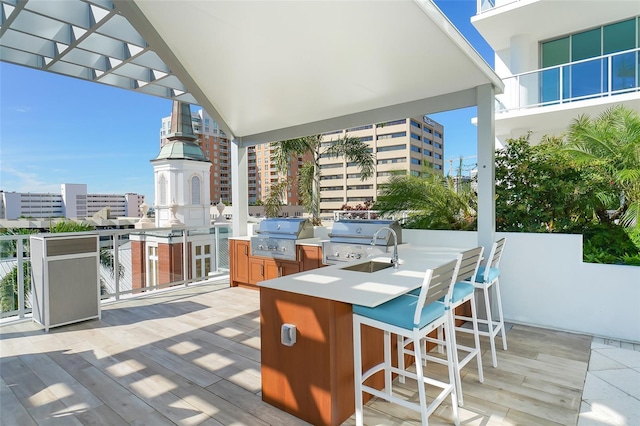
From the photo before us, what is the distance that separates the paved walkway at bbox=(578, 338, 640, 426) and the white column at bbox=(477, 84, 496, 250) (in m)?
1.26

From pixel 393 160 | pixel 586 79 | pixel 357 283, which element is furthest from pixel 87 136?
pixel 357 283

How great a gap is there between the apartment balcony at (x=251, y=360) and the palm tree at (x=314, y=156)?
580 centimetres

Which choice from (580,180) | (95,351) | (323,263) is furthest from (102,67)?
(580,180)

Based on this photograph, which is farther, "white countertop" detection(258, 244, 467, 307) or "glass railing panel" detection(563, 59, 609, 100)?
"glass railing panel" detection(563, 59, 609, 100)

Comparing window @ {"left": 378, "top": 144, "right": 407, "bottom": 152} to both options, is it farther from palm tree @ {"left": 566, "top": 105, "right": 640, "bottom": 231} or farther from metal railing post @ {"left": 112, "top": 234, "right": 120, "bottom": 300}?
metal railing post @ {"left": 112, "top": 234, "right": 120, "bottom": 300}

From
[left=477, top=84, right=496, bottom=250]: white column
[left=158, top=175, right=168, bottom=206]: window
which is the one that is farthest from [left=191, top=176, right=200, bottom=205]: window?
[left=477, top=84, right=496, bottom=250]: white column

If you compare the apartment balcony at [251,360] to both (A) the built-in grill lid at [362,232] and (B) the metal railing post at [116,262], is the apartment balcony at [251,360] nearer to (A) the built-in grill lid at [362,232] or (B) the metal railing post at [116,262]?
(B) the metal railing post at [116,262]

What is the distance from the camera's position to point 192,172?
720 inches

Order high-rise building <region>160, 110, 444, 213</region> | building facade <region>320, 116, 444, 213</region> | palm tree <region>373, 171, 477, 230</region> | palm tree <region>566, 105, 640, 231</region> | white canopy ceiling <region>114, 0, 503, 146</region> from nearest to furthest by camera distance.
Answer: white canopy ceiling <region>114, 0, 503, 146</region> → palm tree <region>566, 105, 640, 231</region> → palm tree <region>373, 171, 477, 230</region> → high-rise building <region>160, 110, 444, 213</region> → building facade <region>320, 116, 444, 213</region>

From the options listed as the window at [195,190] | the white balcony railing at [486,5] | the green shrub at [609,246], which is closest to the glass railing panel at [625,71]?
the white balcony railing at [486,5]

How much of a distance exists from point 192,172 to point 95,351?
16.0 metres

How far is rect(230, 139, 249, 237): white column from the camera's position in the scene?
5.89 m

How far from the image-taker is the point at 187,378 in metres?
2.69

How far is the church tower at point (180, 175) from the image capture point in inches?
693
